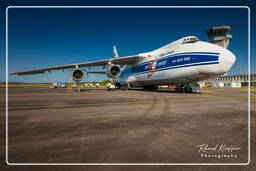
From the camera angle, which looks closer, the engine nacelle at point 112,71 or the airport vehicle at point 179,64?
Result: the airport vehicle at point 179,64

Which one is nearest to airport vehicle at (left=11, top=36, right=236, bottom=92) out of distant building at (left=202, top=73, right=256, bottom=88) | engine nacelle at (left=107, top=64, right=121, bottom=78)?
engine nacelle at (left=107, top=64, right=121, bottom=78)

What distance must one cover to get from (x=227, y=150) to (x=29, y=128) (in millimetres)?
3800

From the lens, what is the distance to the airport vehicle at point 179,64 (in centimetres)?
1007

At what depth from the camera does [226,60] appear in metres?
9.77

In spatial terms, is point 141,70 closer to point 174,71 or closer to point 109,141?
point 174,71

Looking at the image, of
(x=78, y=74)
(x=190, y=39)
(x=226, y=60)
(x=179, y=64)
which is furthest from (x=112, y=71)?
(x=226, y=60)

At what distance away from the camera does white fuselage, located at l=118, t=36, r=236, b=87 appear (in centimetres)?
999

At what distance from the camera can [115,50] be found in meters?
31.8

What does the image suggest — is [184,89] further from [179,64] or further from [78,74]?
[78,74]

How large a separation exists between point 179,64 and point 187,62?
2.48ft

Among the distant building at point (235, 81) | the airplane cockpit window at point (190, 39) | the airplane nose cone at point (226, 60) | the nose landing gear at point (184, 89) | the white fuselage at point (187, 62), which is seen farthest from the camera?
the distant building at point (235, 81)

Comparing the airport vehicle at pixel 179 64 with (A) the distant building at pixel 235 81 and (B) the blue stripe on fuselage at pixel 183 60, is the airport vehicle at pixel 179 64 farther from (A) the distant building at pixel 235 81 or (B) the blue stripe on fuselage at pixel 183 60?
(A) the distant building at pixel 235 81

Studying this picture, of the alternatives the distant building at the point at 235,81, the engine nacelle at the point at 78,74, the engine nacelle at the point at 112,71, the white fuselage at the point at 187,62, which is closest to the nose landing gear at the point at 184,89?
the white fuselage at the point at 187,62

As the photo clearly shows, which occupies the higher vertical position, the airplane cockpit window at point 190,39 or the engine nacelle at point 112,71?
the airplane cockpit window at point 190,39
